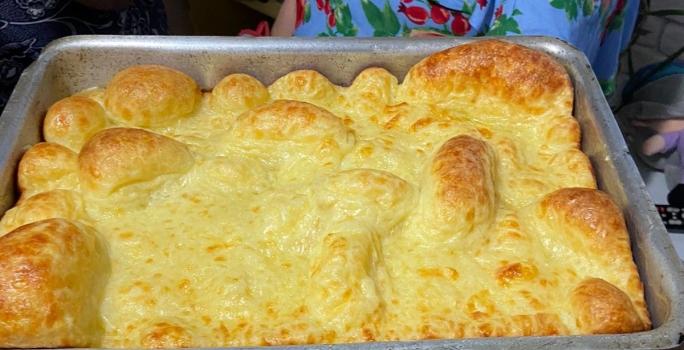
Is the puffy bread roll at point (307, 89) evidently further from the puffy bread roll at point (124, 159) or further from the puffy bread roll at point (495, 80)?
the puffy bread roll at point (124, 159)

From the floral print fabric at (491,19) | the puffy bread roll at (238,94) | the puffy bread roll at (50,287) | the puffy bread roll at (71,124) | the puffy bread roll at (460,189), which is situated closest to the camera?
the puffy bread roll at (50,287)

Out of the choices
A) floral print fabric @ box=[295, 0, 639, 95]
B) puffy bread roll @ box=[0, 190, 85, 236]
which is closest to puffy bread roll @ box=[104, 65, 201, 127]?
puffy bread roll @ box=[0, 190, 85, 236]

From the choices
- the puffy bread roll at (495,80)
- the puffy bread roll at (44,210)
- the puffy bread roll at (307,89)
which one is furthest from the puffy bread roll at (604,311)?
the puffy bread roll at (44,210)

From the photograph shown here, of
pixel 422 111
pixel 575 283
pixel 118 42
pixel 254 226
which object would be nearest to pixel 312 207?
pixel 254 226

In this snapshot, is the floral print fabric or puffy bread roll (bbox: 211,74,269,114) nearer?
puffy bread roll (bbox: 211,74,269,114)

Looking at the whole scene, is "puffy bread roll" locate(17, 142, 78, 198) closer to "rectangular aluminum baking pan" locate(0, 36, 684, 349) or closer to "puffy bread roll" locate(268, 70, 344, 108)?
"rectangular aluminum baking pan" locate(0, 36, 684, 349)

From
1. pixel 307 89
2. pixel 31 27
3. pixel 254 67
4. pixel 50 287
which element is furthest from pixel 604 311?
pixel 31 27

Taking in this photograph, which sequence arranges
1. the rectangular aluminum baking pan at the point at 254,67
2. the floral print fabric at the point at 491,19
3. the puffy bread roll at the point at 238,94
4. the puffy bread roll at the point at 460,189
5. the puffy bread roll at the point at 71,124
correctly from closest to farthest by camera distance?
the puffy bread roll at the point at 460,189 → the rectangular aluminum baking pan at the point at 254,67 → the puffy bread roll at the point at 71,124 → the puffy bread roll at the point at 238,94 → the floral print fabric at the point at 491,19
